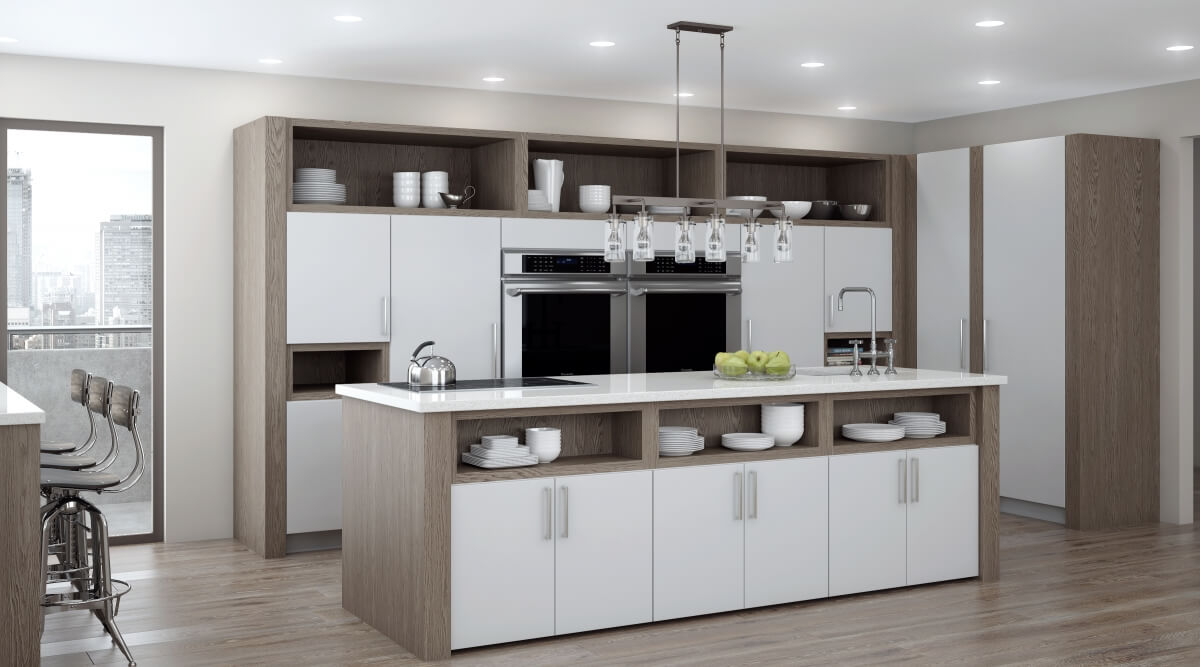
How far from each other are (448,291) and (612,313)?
0.97 metres

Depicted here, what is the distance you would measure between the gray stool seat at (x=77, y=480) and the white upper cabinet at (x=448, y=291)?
2.00 m

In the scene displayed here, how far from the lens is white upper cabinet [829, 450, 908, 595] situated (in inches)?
200

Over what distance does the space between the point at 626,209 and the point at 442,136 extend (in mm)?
1250

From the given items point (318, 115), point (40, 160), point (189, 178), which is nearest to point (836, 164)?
point (318, 115)

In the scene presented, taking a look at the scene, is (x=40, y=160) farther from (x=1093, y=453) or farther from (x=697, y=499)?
(x=1093, y=453)

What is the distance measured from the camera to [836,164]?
8008mm

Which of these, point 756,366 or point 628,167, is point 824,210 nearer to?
point 628,167

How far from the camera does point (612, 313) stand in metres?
6.74

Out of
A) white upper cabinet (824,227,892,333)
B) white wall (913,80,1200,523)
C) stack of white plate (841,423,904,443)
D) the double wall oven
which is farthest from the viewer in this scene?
white upper cabinet (824,227,892,333)

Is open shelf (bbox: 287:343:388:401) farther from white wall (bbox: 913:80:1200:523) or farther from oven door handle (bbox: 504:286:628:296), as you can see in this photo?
white wall (bbox: 913:80:1200:523)

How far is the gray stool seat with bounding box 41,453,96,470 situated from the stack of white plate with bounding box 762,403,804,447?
2.67 meters

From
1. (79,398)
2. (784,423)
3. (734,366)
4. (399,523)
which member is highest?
(734,366)

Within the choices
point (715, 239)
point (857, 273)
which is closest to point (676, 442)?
point (715, 239)

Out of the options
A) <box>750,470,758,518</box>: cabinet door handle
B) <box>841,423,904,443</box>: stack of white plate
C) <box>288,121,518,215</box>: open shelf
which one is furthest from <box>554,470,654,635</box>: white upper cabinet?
<box>288,121,518,215</box>: open shelf
